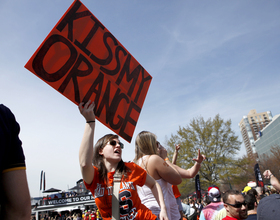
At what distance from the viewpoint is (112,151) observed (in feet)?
7.99

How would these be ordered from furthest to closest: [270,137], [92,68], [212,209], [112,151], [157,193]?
[270,137], [212,209], [92,68], [157,193], [112,151]

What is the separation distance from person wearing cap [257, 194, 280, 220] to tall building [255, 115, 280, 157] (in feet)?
260

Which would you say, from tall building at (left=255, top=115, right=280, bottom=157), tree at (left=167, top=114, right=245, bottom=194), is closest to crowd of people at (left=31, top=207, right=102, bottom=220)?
tree at (left=167, top=114, right=245, bottom=194)

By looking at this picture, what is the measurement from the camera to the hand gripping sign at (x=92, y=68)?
8.12 feet

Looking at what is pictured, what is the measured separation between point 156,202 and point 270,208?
1.23 metres

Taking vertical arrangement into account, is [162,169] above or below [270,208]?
above

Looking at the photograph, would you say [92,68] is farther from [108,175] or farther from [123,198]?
[123,198]

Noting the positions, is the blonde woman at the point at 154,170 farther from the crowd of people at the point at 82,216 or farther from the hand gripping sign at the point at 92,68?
the crowd of people at the point at 82,216

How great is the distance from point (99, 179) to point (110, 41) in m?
1.98

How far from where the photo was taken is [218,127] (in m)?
25.8

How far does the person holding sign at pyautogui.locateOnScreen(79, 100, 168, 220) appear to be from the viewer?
203 cm

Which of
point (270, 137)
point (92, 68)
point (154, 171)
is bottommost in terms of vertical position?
point (154, 171)

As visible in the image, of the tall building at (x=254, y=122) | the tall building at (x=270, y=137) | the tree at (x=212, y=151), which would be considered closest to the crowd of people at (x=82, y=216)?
the tree at (x=212, y=151)

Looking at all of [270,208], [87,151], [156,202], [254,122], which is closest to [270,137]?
[254,122]
